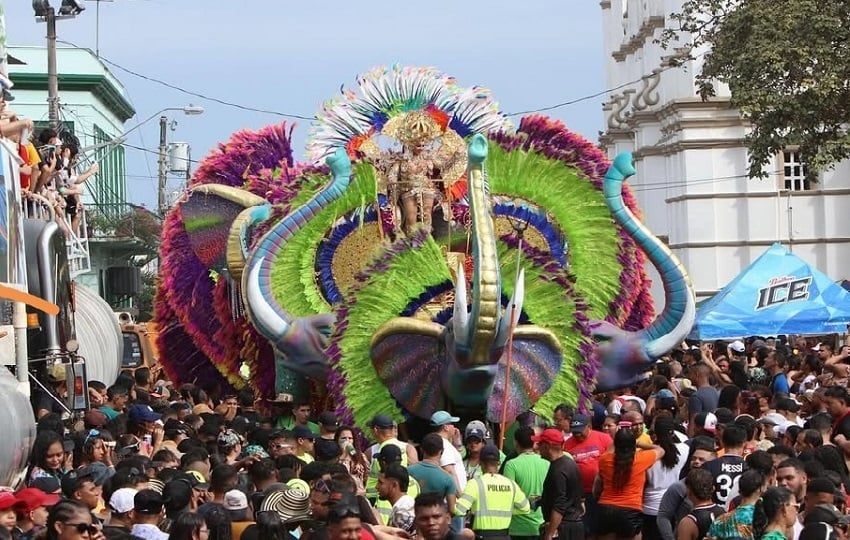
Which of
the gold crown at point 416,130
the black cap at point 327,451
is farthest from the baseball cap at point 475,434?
the gold crown at point 416,130

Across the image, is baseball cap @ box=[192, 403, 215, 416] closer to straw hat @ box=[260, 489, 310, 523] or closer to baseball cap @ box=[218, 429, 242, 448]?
baseball cap @ box=[218, 429, 242, 448]

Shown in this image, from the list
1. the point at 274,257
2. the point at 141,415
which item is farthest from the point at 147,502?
the point at 274,257

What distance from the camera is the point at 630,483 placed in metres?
11.4

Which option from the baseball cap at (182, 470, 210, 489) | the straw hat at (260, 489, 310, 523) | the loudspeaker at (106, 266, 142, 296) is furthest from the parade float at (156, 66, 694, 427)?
the loudspeaker at (106, 266, 142, 296)

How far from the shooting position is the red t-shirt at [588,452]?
1240cm

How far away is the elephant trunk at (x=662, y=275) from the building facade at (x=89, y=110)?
96.1 feet

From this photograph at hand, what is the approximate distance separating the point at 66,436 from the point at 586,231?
23.1ft

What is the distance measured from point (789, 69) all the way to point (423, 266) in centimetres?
978

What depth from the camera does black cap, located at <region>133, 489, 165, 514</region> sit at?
27.9 feet

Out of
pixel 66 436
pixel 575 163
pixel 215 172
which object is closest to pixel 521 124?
pixel 575 163

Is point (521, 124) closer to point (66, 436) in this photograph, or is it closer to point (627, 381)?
point (627, 381)

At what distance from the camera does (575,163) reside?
704 inches

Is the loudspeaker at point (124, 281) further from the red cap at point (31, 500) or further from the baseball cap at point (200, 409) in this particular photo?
the red cap at point (31, 500)

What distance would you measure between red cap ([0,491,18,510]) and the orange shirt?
4.30 m
